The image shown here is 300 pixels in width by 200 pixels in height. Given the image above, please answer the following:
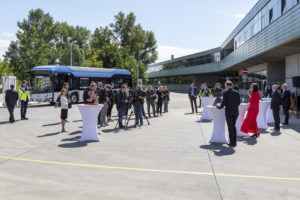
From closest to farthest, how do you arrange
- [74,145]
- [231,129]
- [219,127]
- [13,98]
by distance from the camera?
[231,129] < [74,145] < [219,127] < [13,98]

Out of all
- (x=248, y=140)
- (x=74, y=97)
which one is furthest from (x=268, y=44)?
(x=74, y=97)

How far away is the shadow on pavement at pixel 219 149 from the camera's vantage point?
697cm

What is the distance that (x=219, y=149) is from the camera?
7.43 metres

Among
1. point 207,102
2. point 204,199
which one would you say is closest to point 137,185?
point 204,199

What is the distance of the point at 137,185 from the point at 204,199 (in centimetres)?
111

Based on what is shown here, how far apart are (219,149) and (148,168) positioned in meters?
2.53

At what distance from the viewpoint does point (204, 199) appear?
4.02 meters

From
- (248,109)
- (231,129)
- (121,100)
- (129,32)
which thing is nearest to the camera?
(231,129)

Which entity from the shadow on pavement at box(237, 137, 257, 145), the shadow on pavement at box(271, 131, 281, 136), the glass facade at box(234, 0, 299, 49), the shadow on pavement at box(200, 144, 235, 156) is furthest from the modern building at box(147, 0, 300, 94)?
the shadow on pavement at box(200, 144, 235, 156)

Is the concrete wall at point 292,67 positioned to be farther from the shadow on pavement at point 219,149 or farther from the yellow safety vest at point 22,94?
the yellow safety vest at point 22,94

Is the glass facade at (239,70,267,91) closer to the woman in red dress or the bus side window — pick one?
the bus side window

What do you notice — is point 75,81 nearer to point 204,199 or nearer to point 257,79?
point 257,79

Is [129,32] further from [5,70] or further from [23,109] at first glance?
[23,109]

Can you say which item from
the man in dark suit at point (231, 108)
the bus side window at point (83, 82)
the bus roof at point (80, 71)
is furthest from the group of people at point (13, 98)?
the bus side window at point (83, 82)
